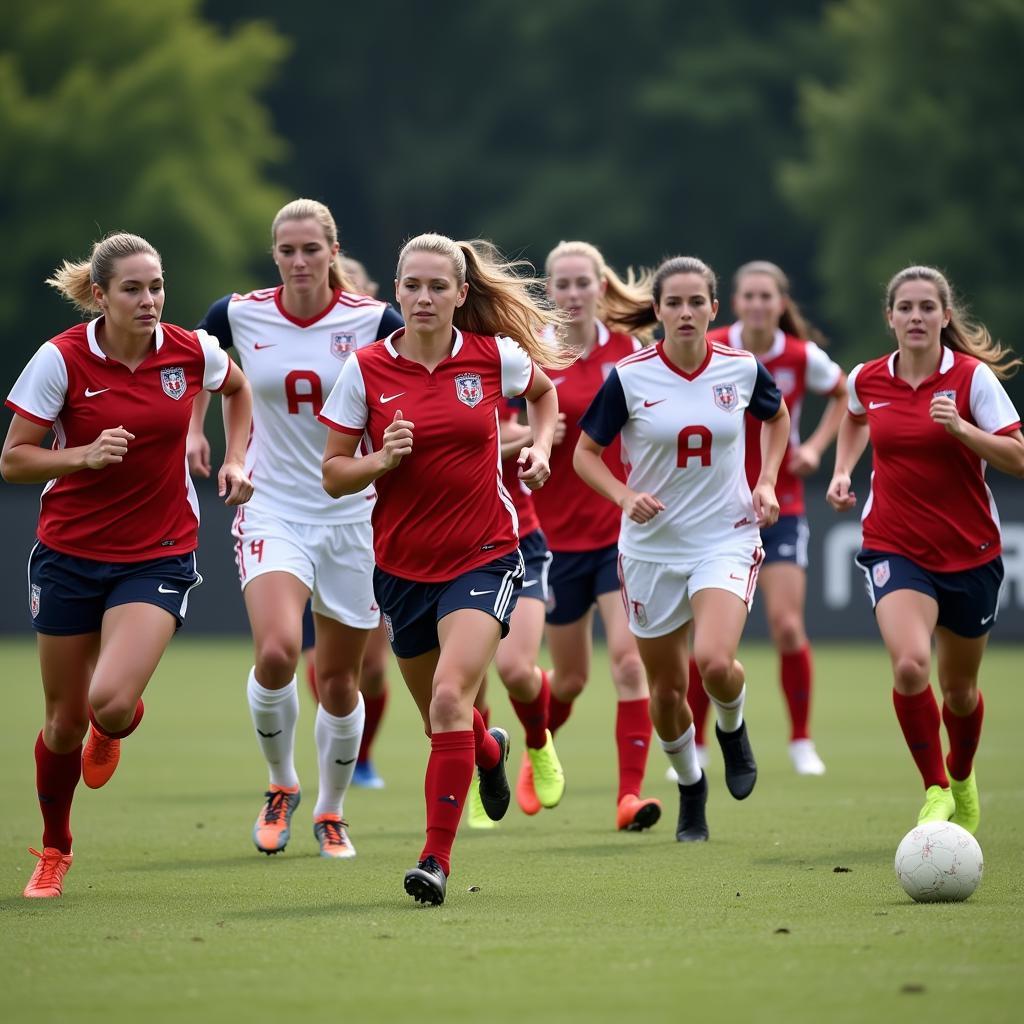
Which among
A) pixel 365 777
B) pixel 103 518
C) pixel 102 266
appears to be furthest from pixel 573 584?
pixel 102 266

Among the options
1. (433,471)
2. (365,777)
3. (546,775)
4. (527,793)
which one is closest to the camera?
(433,471)

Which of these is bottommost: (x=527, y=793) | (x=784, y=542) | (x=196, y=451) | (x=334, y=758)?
(x=334, y=758)

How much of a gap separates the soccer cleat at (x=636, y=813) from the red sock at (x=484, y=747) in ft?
4.54

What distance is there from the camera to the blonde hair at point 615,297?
9797 mm

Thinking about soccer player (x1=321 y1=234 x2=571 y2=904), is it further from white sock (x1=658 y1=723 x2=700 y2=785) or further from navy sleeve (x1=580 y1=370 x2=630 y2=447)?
white sock (x1=658 y1=723 x2=700 y2=785)

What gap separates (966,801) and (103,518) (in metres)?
3.56

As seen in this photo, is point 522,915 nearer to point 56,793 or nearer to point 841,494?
point 56,793

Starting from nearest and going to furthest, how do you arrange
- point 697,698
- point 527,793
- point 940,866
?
point 940,866 → point 527,793 → point 697,698

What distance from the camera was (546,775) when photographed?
31.2 feet

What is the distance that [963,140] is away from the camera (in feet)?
120

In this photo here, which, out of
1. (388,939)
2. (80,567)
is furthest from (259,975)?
(80,567)

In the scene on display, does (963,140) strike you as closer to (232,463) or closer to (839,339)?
(839,339)

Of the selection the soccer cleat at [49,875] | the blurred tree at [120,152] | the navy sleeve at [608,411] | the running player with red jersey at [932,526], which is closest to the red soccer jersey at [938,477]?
the running player with red jersey at [932,526]

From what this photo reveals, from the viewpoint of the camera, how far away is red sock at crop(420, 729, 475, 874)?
6.67m
